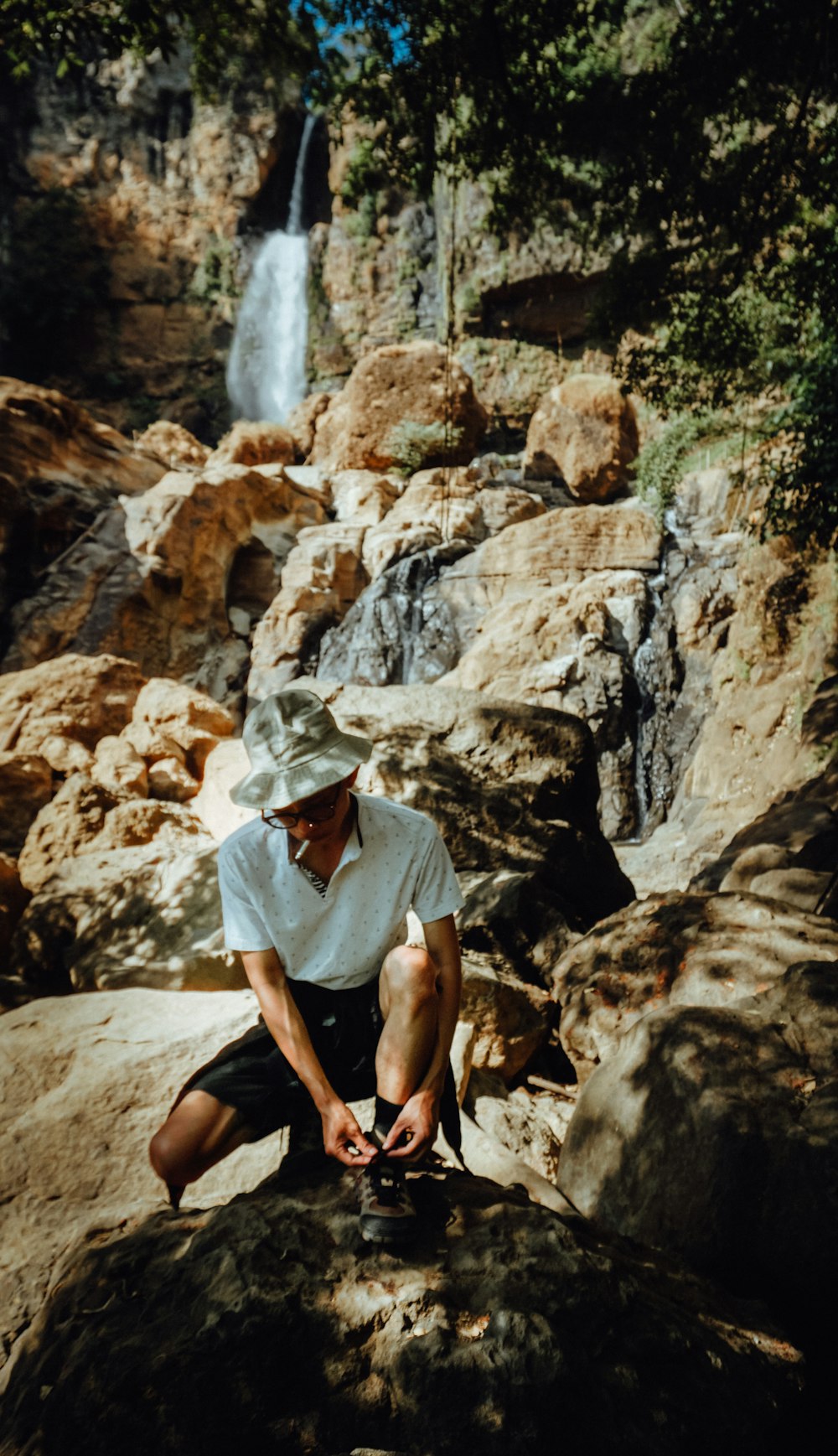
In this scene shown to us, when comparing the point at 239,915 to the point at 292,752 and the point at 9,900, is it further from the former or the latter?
the point at 9,900

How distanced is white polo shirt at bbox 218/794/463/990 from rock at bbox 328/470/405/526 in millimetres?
14281

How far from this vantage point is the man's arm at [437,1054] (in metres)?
1.86

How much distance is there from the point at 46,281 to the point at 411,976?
90.4 feet

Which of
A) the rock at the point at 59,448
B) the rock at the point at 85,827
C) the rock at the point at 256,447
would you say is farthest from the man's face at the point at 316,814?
the rock at the point at 256,447

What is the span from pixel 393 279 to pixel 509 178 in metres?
19.6

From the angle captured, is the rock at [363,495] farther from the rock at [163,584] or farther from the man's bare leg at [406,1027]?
the man's bare leg at [406,1027]

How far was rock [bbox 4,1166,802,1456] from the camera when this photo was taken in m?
1.37

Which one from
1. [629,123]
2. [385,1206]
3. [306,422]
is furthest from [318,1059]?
[306,422]

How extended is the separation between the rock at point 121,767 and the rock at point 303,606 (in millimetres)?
5585

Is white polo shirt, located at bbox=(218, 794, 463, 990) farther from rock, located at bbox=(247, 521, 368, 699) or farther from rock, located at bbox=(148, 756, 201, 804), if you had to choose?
rock, located at bbox=(247, 521, 368, 699)

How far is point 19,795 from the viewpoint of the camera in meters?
6.81

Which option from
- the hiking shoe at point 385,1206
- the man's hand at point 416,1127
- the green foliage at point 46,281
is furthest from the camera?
the green foliage at point 46,281

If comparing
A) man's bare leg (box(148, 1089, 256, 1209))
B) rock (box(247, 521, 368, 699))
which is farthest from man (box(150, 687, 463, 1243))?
rock (box(247, 521, 368, 699))

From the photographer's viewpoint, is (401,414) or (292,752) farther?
(401,414)
